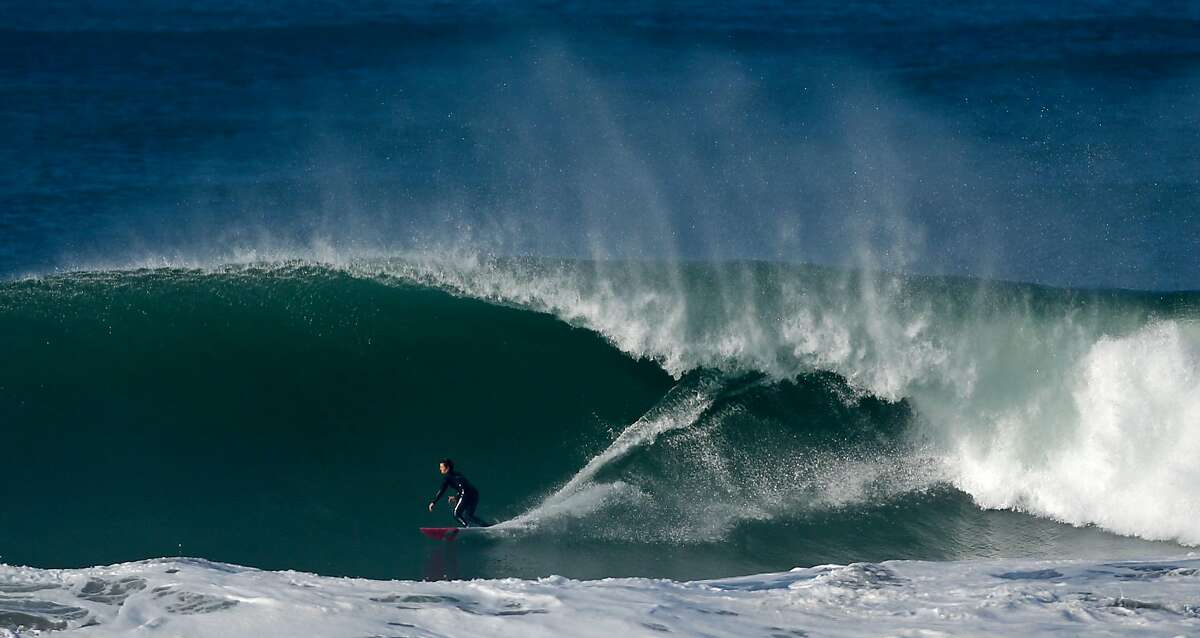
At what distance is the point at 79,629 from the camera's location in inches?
378

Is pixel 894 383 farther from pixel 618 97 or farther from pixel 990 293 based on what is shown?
pixel 618 97

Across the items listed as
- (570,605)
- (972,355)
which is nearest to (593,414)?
(972,355)

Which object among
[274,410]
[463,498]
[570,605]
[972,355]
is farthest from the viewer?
[972,355]

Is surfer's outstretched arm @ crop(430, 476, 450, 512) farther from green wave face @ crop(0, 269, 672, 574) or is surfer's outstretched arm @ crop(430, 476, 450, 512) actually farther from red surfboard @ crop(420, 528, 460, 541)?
green wave face @ crop(0, 269, 672, 574)

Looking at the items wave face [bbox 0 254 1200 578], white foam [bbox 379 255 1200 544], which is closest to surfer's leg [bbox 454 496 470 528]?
wave face [bbox 0 254 1200 578]

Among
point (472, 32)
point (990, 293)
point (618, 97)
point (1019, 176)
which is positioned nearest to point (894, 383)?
point (990, 293)

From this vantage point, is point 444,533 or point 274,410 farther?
point 274,410

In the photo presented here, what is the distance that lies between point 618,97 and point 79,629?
55.6 ft

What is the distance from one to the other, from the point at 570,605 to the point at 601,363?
200 inches

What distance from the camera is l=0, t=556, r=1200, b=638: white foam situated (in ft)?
32.0

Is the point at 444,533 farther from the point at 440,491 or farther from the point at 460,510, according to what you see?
the point at 440,491

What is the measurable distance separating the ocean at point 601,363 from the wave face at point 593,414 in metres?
0.04

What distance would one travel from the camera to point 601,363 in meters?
15.1

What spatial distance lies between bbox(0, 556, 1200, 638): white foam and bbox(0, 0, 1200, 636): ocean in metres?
0.04
